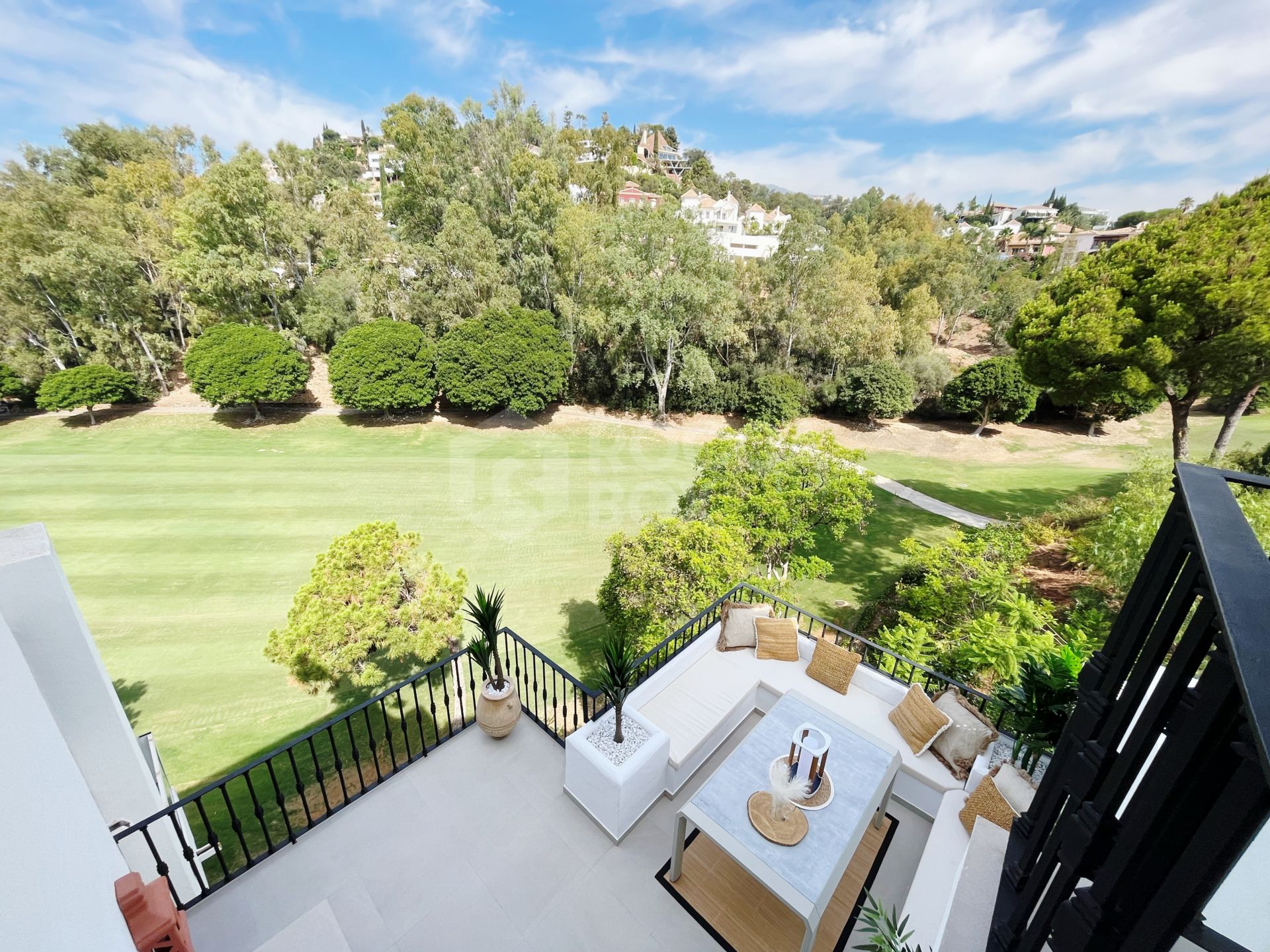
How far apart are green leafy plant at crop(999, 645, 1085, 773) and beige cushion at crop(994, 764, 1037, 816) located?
23 cm

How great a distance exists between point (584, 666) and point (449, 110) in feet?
86.9

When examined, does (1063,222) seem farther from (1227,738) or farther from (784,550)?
(1227,738)

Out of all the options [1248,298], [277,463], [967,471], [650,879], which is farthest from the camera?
[967,471]

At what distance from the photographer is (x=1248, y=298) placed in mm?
8867

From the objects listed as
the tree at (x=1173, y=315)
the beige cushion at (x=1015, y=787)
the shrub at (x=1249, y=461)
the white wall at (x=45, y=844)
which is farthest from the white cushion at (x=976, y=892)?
the shrub at (x=1249, y=461)

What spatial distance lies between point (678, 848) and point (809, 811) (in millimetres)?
1000

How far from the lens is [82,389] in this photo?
2002 cm

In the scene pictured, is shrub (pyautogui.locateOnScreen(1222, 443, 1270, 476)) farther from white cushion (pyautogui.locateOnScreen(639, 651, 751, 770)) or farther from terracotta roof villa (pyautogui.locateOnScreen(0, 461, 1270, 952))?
white cushion (pyautogui.locateOnScreen(639, 651, 751, 770))

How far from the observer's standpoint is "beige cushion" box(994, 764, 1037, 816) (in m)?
3.54

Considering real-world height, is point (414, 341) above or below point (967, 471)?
above

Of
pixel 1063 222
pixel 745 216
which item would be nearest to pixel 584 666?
pixel 745 216

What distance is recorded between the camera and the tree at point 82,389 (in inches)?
782

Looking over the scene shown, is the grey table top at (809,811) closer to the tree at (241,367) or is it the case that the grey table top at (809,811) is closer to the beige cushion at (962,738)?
the beige cushion at (962,738)

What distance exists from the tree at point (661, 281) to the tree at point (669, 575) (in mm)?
15362
